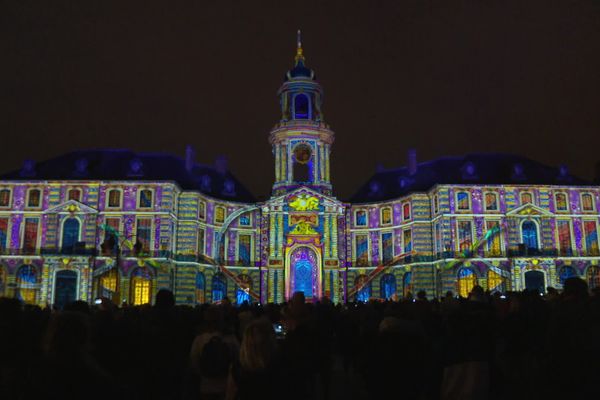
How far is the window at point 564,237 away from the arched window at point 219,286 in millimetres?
30354

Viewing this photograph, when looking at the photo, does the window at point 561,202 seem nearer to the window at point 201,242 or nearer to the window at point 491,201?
the window at point 491,201

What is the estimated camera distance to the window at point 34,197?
170 feet

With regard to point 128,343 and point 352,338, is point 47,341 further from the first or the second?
point 352,338

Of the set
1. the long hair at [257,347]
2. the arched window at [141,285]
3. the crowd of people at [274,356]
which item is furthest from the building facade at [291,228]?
the long hair at [257,347]

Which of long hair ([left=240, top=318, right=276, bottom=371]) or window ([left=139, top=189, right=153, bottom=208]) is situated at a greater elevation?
window ([left=139, top=189, right=153, bottom=208])

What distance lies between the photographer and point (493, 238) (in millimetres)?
53156

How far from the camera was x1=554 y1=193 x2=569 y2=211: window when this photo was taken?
5475 centimetres

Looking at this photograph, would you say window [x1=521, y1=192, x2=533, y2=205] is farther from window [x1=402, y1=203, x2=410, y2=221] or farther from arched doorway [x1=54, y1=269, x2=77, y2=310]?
arched doorway [x1=54, y1=269, x2=77, y2=310]

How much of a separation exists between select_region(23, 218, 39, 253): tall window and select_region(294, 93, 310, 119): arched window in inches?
1013

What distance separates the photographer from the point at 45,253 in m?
49.9

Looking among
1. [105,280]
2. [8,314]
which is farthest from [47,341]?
[105,280]

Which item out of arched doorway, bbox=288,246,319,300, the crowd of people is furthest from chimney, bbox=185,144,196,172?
the crowd of people

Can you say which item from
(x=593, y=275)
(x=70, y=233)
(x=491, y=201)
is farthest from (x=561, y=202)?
(x=70, y=233)

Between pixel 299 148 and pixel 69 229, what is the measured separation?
73.2 feet
